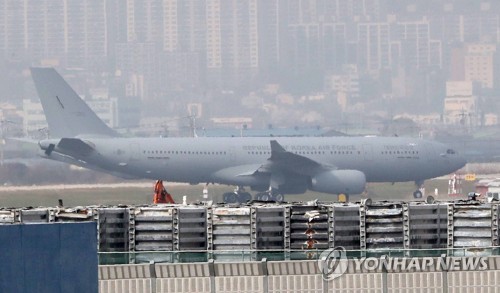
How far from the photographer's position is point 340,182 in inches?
3602

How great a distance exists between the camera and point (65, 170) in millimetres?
105750

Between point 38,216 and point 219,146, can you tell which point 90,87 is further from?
point 38,216

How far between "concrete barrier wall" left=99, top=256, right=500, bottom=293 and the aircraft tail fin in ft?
209

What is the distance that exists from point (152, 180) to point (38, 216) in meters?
59.8

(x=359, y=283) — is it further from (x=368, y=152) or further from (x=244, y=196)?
(x=368, y=152)

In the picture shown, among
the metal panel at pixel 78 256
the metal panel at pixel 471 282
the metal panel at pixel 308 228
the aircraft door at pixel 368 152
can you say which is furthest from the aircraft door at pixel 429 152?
the metal panel at pixel 78 256

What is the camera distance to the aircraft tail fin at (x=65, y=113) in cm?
9538

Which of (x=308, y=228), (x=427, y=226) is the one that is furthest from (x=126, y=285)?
(x=427, y=226)

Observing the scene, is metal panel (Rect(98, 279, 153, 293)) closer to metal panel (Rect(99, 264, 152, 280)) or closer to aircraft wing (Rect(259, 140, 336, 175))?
metal panel (Rect(99, 264, 152, 280))

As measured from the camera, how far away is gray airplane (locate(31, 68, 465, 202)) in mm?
91062

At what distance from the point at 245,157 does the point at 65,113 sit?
9.12 m

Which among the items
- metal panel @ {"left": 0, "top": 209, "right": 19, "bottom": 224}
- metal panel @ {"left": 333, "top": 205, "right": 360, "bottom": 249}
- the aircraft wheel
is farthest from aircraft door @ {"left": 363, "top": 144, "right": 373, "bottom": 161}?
metal panel @ {"left": 333, "top": 205, "right": 360, "bottom": 249}

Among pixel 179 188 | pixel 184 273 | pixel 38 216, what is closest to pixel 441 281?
pixel 184 273

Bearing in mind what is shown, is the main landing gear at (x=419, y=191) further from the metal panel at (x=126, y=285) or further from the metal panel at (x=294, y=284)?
the metal panel at (x=126, y=285)
